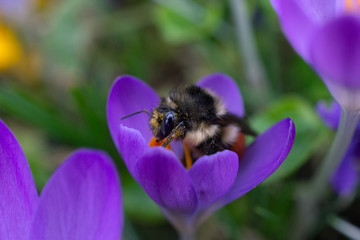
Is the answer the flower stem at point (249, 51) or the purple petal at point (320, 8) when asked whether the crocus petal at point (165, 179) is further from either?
the flower stem at point (249, 51)

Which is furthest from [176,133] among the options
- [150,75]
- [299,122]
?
[150,75]

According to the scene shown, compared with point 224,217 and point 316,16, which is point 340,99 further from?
point 224,217

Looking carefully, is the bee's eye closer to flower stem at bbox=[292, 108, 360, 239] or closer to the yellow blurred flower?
flower stem at bbox=[292, 108, 360, 239]

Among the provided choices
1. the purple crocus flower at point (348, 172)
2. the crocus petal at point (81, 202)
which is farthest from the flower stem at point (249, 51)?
the crocus petal at point (81, 202)

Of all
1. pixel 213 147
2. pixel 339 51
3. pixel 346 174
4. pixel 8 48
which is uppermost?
pixel 339 51

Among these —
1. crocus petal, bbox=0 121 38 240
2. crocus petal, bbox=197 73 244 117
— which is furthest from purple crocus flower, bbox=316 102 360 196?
crocus petal, bbox=0 121 38 240

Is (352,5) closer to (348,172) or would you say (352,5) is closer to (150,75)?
(348,172)

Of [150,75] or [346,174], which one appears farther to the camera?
[150,75]

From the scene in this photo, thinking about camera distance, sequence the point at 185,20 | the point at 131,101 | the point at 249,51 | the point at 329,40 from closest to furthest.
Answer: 1. the point at 329,40
2. the point at 131,101
3. the point at 249,51
4. the point at 185,20
